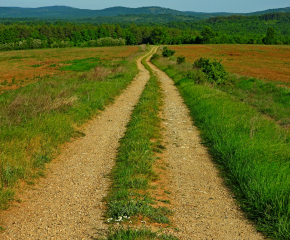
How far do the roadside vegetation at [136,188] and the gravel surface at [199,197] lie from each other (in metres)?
0.36

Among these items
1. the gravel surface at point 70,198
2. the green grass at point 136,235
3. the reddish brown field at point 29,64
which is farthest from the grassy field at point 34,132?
the reddish brown field at point 29,64

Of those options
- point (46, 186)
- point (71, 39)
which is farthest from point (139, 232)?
point (71, 39)

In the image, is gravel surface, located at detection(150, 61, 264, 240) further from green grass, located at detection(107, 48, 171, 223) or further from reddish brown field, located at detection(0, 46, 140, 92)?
reddish brown field, located at detection(0, 46, 140, 92)

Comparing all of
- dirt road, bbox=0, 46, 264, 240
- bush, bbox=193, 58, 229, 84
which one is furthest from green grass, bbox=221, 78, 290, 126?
dirt road, bbox=0, 46, 264, 240

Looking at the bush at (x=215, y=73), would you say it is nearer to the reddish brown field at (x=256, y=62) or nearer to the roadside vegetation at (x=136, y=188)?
the reddish brown field at (x=256, y=62)

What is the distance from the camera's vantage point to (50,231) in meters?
4.32

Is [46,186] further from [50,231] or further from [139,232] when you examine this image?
[139,232]

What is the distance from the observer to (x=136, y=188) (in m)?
5.67

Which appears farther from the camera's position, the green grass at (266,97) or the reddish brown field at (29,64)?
the reddish brown field at (29,64)

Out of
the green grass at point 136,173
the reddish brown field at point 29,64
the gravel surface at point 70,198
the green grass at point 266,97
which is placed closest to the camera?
the gravel surface at point 70,198

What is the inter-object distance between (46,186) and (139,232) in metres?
2.82

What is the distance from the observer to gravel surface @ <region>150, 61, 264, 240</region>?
436cm

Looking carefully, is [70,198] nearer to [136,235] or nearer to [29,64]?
[136,235]

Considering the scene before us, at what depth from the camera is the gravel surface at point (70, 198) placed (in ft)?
14.3
